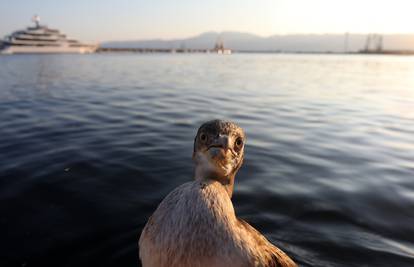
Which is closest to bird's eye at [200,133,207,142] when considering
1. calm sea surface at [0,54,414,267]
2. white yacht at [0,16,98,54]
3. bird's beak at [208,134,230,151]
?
bird's beak at [208,134,230,151]

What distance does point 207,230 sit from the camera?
8.98ft

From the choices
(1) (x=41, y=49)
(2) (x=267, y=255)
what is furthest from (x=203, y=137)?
(1) (x=41, y=49)

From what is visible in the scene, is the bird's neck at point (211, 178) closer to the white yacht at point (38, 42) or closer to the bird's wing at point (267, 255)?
the bird's wing at point (267, 255)

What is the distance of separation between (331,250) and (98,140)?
711 cm

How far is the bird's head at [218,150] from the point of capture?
3.15m

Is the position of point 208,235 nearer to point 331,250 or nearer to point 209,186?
point 209,186

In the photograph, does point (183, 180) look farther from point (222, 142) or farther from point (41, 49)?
point (41, 49)

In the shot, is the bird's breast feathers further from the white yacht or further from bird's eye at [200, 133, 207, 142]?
the white yacht

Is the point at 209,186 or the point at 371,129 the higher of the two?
the point at 209,186

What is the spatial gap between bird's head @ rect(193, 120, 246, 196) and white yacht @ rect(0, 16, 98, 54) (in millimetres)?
124686

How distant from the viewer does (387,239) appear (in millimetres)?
5113

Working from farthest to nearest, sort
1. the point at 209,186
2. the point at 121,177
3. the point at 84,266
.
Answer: the point at 121,177, the point at 84,266, the point at 209,186

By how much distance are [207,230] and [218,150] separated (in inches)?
29.0

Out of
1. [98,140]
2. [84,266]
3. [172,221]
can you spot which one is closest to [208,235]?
[172,221]
